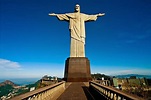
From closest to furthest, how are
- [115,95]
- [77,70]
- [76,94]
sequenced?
[115,95], [76,94], [77,70]

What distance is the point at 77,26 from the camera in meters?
18.5

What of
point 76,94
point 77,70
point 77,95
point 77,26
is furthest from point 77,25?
point 77,95

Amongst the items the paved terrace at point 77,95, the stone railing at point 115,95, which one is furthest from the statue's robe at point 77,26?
the stone railing at point 115,95

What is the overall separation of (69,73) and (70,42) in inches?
147

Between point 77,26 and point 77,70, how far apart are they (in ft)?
16.4

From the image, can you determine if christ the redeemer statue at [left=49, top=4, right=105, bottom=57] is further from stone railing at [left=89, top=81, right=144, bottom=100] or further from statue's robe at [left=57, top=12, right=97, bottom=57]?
stone railing at [left=89, top=81, right=144, bottom=100]

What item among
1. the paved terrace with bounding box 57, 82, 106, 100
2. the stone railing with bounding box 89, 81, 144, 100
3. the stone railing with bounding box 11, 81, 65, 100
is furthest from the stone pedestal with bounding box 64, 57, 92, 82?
the stone railing with bounding box 89, 81, 144, 100

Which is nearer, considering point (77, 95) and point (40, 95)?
point (40, 95)

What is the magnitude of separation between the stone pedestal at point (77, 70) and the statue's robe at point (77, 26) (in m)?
1.70

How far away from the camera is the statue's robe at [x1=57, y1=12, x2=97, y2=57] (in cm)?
1827

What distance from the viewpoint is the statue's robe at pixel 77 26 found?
1827cm

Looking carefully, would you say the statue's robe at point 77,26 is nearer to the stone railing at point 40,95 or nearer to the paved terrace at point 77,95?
the paved terrace at point 77,95

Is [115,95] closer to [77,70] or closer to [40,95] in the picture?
[40,95]

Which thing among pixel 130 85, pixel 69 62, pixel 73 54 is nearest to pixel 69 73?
pixel 69 62
